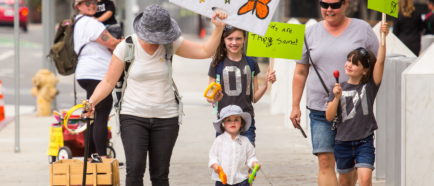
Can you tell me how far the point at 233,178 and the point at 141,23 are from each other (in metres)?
1.21

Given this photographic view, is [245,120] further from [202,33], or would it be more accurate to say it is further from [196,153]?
[202,33]

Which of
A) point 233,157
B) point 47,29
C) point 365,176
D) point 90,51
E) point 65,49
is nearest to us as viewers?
point 365,176

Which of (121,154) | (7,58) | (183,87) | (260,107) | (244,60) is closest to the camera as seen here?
(244,60)

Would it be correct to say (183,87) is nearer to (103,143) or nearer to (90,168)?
(103,143)

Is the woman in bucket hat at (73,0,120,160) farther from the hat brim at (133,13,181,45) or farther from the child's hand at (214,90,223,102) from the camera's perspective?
the hat brim at (133,13,181,45)

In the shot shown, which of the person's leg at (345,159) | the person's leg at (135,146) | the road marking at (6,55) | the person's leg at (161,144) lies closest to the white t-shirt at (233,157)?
the person's leg at (161,144)

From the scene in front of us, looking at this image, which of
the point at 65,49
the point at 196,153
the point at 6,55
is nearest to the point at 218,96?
the point at 65,49

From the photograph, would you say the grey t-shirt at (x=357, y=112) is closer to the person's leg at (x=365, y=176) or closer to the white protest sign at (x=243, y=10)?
the person's leg at (x=365, y=176)

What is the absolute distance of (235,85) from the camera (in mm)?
8047

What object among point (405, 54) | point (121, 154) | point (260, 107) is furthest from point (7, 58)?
point (405, 54)

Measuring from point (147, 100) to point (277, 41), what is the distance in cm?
114

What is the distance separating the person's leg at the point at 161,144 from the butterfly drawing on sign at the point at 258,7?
899 millimetres

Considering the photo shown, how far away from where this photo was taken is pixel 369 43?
24.5 ft

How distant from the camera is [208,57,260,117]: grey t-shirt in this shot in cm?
802
